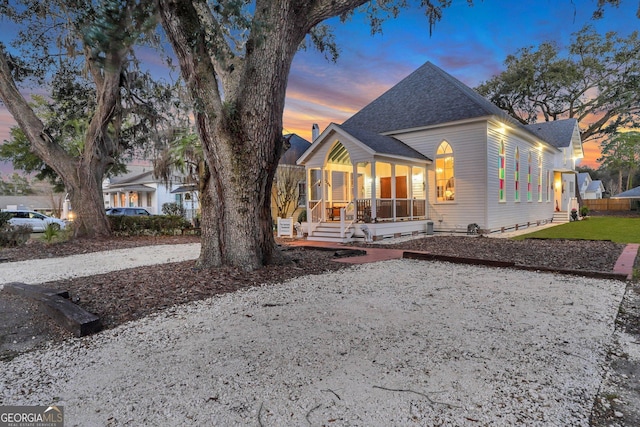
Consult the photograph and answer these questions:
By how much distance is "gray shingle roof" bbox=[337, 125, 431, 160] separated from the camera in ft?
40.3

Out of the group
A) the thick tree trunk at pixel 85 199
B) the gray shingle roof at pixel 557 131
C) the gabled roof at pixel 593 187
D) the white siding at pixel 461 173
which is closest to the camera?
the thick tree trunk at pixel 85 199

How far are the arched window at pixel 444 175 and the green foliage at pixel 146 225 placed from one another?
39.0 feet

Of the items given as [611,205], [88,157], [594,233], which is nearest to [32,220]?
[88,157]

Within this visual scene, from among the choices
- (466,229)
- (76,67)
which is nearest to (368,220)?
(466,229)

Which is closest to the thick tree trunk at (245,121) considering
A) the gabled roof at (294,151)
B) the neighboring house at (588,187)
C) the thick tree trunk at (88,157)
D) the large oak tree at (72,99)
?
the large oak tree at (72,99)

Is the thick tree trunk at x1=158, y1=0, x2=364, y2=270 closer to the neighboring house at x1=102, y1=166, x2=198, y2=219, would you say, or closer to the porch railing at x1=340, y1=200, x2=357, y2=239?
the porch railing at x1=340, y1=200, x2=357, y2=239

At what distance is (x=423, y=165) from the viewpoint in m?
14.8

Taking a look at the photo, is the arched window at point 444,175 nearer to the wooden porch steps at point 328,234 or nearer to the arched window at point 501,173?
the arched window at point 501,173

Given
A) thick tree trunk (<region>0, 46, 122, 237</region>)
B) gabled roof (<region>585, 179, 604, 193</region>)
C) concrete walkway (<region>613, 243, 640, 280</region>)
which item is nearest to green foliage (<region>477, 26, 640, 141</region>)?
concrete walkway (<region>613, 243, 640, 280</region>)

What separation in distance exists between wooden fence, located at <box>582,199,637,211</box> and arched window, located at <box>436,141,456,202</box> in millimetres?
30515

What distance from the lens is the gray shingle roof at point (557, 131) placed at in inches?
909

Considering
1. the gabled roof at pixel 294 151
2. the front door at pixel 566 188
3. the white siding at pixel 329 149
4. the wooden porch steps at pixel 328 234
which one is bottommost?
the wooden porch steps at pixel 328 234

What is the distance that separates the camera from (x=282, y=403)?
2.23 meters

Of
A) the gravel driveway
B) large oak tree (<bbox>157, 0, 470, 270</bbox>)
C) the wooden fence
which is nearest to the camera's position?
the gravel driveway
